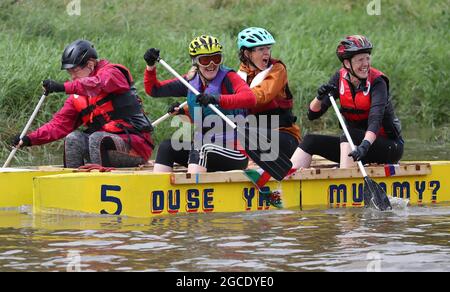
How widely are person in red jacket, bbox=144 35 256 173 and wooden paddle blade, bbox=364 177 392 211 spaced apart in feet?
3.51

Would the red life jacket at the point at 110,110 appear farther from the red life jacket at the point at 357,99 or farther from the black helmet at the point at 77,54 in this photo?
the red life jacket at the point at 357,99

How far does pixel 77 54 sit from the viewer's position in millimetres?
11609

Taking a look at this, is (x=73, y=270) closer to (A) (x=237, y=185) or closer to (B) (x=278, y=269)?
(B) (x=278, y=269)

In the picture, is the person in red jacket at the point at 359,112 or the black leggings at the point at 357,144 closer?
the person in red jacket at the point at 359,112

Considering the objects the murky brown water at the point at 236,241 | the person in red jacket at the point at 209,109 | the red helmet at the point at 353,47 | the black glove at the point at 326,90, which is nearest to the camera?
the murky brown water at the point at 236,241

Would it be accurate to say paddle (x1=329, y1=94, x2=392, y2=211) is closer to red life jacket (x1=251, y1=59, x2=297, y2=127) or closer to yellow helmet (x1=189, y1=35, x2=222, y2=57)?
red life jacket (x1=251, y1=59, x2=297, y2=127)

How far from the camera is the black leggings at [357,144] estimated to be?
38.4ft

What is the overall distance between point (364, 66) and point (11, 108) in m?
5.27

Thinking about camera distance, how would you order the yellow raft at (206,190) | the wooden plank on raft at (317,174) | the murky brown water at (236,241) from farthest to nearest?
the wooden plank on raft at (317,174), the yellow raft at (206,190), the murky brown water at (236,241)
